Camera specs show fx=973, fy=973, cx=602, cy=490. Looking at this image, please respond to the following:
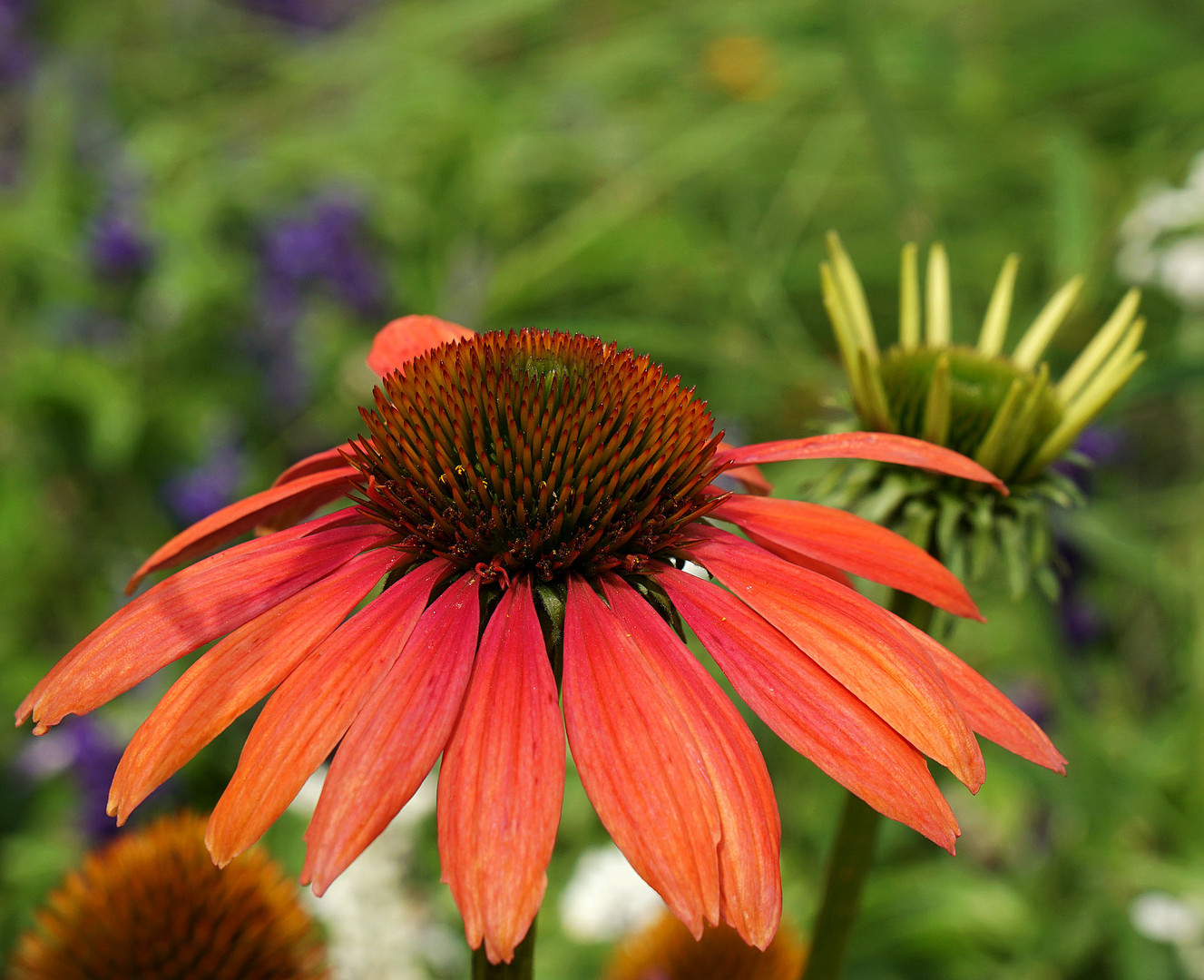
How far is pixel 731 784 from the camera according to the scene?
427 millimetres

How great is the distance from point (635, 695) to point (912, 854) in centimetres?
116

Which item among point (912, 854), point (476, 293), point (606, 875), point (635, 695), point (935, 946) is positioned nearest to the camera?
point (635, 695)

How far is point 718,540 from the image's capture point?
0.59 meters

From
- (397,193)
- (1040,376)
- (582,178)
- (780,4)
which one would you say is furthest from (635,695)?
(780,4)

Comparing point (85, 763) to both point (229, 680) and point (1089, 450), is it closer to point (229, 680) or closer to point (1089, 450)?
point (229, 680)

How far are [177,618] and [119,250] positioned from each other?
1606 mm

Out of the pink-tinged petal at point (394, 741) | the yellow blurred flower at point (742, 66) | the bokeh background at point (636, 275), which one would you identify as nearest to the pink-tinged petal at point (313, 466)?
the pink-tinged petal at point (394, 741)

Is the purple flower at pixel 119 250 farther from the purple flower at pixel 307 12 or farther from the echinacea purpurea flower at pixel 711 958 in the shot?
the purple flower at pixel 307 12

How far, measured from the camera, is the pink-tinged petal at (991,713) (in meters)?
0.50

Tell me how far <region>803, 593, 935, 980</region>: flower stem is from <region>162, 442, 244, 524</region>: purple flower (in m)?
1.22

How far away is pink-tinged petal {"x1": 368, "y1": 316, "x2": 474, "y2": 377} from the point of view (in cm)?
73

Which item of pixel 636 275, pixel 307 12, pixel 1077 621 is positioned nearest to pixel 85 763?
pixel 1077 621

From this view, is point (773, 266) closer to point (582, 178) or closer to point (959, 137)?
point (582, 178)

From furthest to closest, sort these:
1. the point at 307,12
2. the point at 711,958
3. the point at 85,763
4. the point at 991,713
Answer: the point at 307,12 < the point at 85,763 < the point at 711,958 < the point at 991,713
